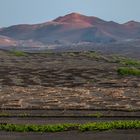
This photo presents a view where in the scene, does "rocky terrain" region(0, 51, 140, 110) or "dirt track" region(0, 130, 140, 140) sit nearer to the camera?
"dirt track" region(0, 130, 140, 140)

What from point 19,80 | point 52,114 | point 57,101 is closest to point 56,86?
point 19,80

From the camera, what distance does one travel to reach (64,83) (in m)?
45.7

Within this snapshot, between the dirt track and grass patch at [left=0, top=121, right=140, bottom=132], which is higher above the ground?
grass patch at [left=0, top=121, right=140, bottom=132]

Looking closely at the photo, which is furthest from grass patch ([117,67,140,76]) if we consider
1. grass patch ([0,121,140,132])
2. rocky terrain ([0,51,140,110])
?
grass patch ([0,121,140,132])

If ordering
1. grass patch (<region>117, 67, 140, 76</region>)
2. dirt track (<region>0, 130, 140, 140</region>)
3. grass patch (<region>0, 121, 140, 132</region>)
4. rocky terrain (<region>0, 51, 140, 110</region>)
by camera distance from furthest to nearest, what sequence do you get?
grass patch (<region>117, 67, 140, 76</region>), rocky terrain (<region>0, 51, 140, 110</region>), grass patch (<region>0, 121, 140, 132</region>), dirt track (<region>0, 130, 140, 140</region>)

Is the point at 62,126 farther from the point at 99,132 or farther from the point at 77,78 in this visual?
the point at 77,78

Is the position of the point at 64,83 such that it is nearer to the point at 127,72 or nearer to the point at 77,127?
the point at 127,72

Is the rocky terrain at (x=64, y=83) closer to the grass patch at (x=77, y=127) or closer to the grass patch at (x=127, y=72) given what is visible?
the grass patch at (x=127, y=72)

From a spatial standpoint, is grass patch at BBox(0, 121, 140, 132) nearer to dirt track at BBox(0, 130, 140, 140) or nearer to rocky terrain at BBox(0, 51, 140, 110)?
dirt track at BBox(0, 130, 140, 140)

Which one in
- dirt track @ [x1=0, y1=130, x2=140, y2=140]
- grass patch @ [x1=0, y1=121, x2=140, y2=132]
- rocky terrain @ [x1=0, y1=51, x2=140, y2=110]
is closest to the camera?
dirt track @ [x1=0, y1=130, x2=140, y2=140]

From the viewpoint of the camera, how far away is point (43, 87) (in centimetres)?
4275

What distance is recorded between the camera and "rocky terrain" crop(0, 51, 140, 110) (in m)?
34.0

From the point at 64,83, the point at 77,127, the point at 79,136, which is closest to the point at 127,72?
the point at 64,83

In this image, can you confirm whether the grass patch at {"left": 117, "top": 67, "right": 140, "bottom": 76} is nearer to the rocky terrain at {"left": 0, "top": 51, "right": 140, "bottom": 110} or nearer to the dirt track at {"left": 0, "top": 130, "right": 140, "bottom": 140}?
the rocky terrain at {"left": 0, "top": 51, "right": 140, "bottom": 110}
